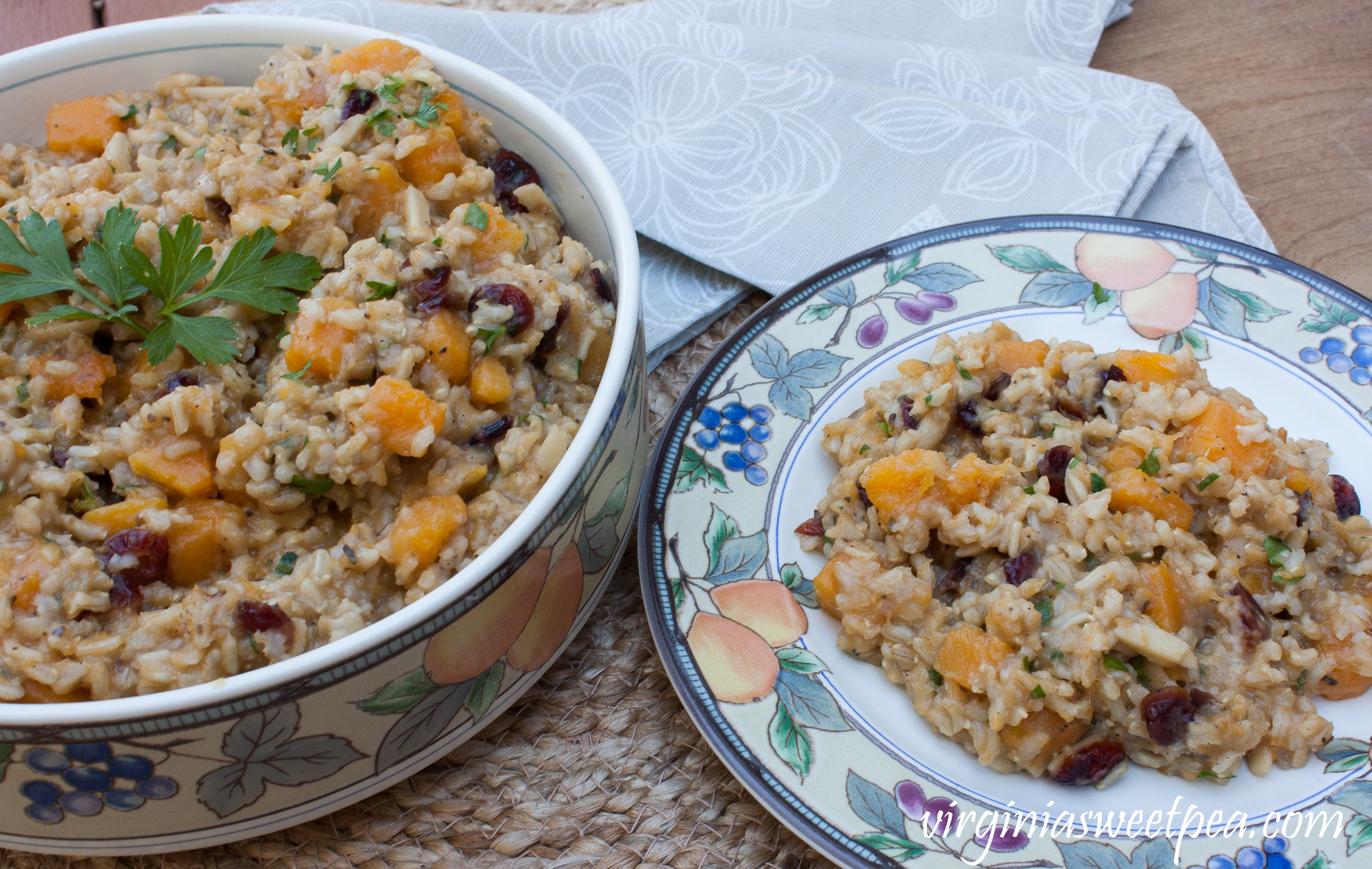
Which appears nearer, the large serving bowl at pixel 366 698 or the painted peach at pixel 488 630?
the large serving bowl at pixel 366 698

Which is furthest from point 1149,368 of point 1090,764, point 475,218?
point 475,218

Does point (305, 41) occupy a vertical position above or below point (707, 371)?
above

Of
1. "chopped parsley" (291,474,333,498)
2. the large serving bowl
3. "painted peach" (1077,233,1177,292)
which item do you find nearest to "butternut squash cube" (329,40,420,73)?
the large serving bowl

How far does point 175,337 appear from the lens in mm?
1921

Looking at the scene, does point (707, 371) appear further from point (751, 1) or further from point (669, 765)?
point (751, 1)

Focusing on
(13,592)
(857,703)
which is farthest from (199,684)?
(857,703)

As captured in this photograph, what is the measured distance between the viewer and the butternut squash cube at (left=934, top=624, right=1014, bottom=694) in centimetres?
200

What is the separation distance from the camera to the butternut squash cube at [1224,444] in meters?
2.20

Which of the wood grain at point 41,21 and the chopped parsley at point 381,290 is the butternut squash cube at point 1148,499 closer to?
the chopped parsley at point 381,290

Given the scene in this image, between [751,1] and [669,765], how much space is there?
261cm

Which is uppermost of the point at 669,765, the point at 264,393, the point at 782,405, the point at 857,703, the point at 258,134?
the point at 258,134

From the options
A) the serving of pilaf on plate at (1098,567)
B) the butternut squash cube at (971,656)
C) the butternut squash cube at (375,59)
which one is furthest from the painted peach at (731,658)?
the butternut squash cube at (375,59)

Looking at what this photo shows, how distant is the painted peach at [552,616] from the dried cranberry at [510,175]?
82 cm

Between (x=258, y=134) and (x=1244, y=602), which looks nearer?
(x=1244, y=602)
